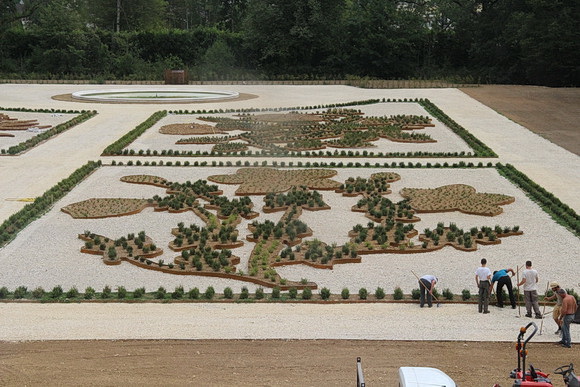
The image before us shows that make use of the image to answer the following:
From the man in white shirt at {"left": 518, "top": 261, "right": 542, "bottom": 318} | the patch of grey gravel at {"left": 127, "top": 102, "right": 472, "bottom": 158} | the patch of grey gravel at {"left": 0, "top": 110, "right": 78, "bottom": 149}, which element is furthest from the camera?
the patch of grey gravel at {"left": 0, "top": 110, "right": 78, "bottom": 149}

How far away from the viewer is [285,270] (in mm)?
18828

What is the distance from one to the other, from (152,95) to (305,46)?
1704cm

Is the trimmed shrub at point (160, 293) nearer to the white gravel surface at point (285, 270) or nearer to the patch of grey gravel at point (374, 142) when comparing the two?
the white gravel surface at point (285, 270)

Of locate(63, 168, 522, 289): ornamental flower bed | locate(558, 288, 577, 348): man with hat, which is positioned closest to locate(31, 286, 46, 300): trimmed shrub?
locate(63, 168, 522, 289): ornamental flower bed

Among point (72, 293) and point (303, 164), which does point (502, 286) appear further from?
point (303, 164)

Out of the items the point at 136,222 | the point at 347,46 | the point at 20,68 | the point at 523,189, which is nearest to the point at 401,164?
the point at 523,189

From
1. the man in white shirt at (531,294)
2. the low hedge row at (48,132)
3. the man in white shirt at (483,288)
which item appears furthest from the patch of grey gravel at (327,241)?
the low hedge row at (48,132)

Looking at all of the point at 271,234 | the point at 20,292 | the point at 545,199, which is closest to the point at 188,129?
the point at 271,234

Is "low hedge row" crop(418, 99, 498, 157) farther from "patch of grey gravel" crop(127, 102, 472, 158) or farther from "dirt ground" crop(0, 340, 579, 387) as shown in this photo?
"dirt ground" crop(0, 340, 579, 387)

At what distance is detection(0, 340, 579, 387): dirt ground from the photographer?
1266 cm

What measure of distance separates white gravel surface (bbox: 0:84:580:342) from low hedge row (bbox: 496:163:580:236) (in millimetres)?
347

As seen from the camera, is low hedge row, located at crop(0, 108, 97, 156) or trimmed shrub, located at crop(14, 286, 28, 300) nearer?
trimmed shrub, located at crop(14, 286, 28, 300)

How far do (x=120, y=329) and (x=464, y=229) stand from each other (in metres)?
10.2

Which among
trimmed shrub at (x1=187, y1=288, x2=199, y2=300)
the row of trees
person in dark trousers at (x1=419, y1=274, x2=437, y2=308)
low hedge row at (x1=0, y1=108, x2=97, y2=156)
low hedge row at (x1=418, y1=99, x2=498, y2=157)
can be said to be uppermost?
the row of trees
